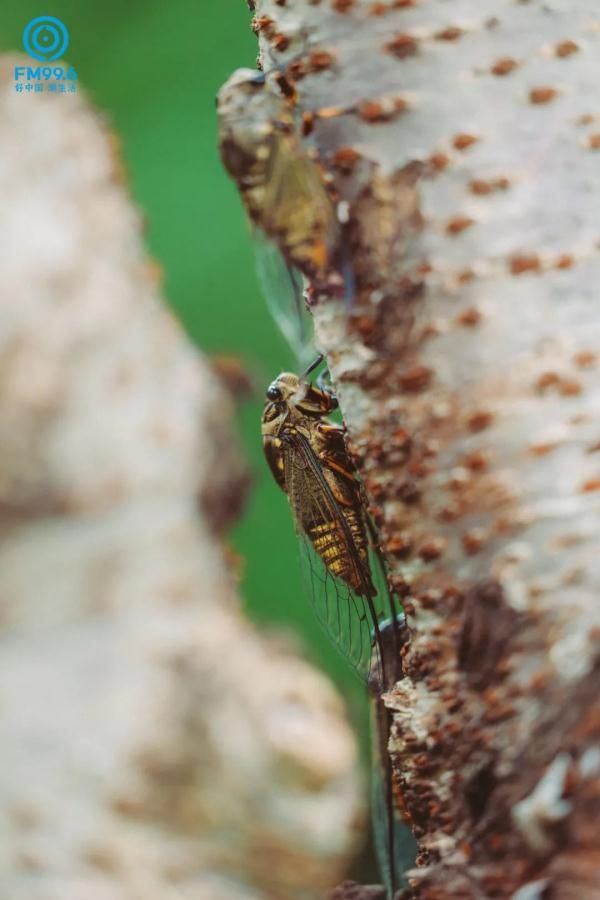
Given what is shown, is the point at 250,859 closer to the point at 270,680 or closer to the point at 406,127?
the point at 270,680

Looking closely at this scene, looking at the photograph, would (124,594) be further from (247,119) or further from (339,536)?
(247,119)

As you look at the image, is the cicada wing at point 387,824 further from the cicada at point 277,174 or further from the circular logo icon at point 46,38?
the circular logo icon at point 46,38

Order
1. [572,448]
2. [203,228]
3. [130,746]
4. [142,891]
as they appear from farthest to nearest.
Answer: [203,228] < [130,746] < [142,891] < [572,448]

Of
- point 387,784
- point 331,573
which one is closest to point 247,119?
point 331,573

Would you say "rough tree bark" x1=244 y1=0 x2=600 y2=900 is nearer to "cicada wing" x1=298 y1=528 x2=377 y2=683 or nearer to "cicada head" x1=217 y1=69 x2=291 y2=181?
"cicada head" x1=217 y1=69 x2=291 y2=181

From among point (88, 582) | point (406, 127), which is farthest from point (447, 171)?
point (88, 582)

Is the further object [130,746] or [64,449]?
[64,449]
